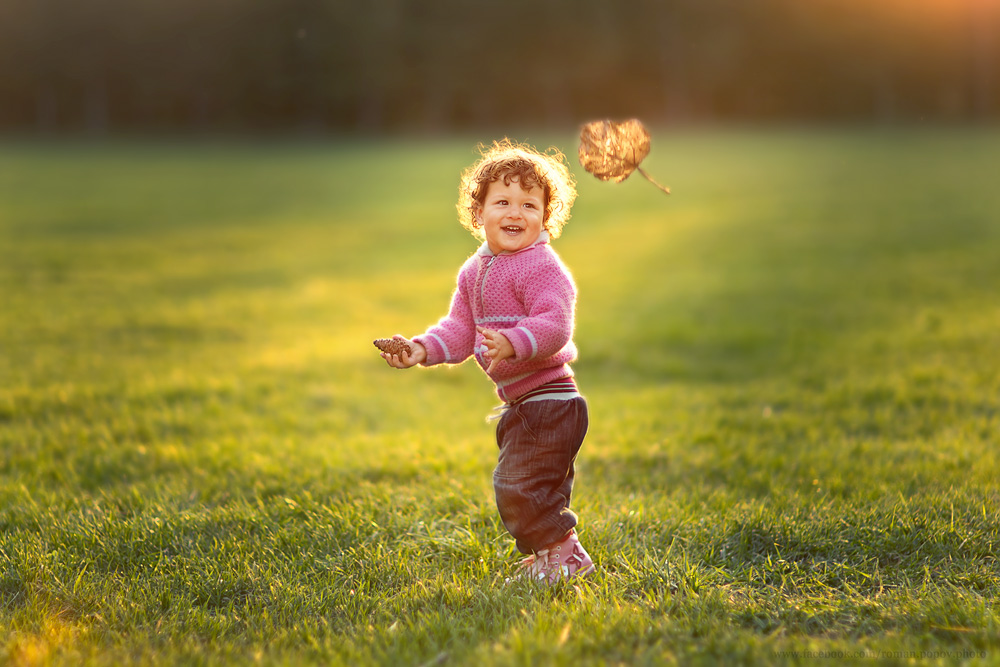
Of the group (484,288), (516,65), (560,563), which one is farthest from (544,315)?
(516,65)

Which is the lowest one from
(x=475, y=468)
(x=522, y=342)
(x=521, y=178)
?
(x=475, y=468)

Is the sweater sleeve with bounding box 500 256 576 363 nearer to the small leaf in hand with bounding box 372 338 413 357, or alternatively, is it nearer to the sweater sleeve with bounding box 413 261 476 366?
the sweater sleeve with bounding box 413 261 476 366

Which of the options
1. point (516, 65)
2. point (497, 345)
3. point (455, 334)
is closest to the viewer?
point (497, 345)

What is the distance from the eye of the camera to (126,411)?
5816 mm

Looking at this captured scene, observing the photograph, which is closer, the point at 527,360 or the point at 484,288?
the point at 527,360

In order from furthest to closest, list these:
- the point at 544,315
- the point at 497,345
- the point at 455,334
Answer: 1. the point at 455,334
2. the point at 544,315
3. the point at 497,345

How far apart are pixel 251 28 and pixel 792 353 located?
185 feet

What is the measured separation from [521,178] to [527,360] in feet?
2.24

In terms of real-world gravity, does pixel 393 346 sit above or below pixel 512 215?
below

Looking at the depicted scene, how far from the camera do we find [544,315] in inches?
122

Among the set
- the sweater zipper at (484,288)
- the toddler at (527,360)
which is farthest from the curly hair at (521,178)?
the sweater zipper at (484,288)

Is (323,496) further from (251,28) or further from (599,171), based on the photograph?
(251,28)

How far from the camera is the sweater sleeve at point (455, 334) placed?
3330 millimetres

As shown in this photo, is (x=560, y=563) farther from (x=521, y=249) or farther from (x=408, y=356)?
(x=521, y=249)
